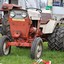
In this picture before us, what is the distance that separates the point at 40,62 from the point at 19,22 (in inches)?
58.8

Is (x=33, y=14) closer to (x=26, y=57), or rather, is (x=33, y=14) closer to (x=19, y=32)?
(x=19, y=32)

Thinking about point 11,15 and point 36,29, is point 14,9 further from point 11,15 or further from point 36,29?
point 36,29

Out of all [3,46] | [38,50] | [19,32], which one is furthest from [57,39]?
[3,46]

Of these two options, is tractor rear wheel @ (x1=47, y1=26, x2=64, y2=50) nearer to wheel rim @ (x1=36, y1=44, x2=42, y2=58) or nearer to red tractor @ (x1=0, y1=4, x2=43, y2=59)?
red tractor @ (x1=0, y1=4, x2=43, y2=59)

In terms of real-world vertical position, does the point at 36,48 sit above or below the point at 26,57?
above

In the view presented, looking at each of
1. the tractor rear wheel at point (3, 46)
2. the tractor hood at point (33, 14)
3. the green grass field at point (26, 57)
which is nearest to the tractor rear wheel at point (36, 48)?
the green grass field at point (26, 57)

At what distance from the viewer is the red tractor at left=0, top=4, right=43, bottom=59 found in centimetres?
855

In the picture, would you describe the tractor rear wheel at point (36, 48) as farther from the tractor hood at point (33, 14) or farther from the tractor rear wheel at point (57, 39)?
the tractor rear wheel at point (57, 39)

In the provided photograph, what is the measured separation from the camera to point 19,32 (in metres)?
8.73

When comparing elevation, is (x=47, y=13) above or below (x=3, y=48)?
above

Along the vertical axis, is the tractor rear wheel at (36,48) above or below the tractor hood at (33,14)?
below

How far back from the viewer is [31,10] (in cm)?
888

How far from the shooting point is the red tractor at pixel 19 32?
8555mm

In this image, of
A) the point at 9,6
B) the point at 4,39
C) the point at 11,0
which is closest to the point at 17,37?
the point at 4,39
